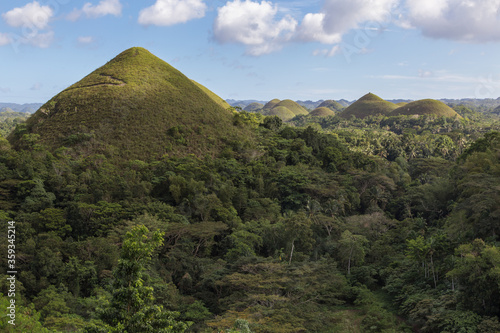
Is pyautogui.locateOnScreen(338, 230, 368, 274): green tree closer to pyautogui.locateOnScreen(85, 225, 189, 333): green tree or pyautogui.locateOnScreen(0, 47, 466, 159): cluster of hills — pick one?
pyautogui.locateOnScreen(85, 225, 189, 333): green tree

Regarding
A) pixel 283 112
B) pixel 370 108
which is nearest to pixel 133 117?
pixel 370 108

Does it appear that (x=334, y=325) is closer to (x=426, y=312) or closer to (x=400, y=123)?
(x=426, y=312)

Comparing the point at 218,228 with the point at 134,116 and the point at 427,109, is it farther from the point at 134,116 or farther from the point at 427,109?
the point at 427,109

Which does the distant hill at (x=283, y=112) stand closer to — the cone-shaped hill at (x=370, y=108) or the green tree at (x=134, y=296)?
the cone-shaped hill at (x=370, y=108)

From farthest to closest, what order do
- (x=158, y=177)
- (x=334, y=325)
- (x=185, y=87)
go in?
1. (x=185, y=87)
2. (x=158, y=177)
3. (x=334, y=325)

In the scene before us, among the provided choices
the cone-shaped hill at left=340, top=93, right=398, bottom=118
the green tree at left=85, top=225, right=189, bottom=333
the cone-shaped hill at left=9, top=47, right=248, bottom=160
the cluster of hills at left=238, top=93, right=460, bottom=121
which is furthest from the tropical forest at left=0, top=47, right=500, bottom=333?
the cone-shaped hill at left=340, top=93, right=398, bottom=118

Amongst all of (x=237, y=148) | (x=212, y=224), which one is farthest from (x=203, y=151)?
(x=212, y=224)
